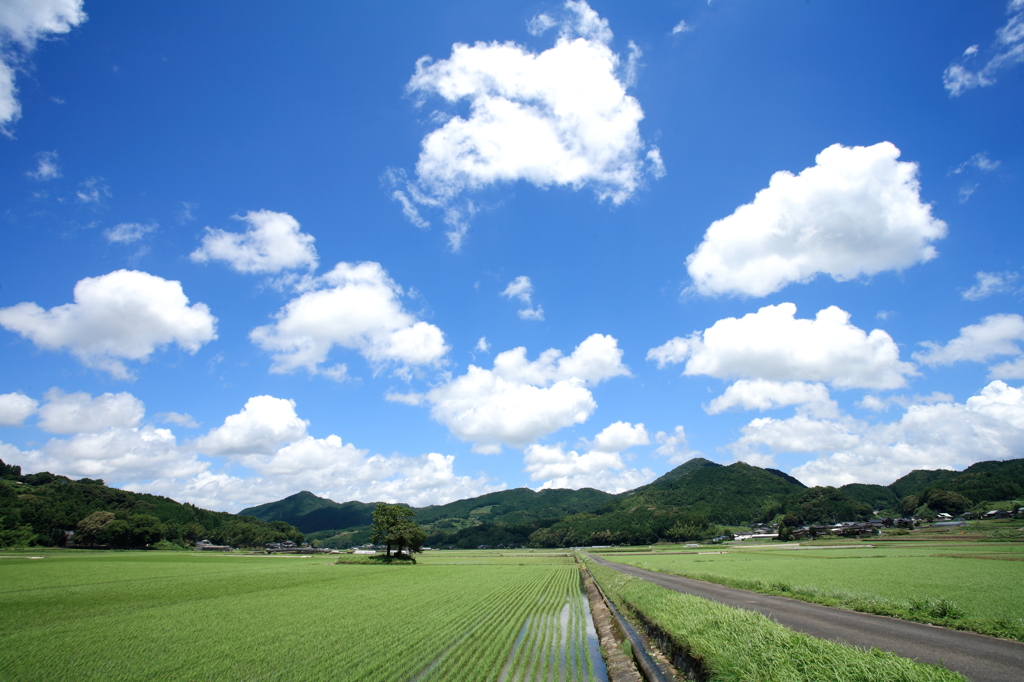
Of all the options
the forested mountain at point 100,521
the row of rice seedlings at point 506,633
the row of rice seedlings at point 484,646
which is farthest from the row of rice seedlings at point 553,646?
the forested mountain at point 100,521

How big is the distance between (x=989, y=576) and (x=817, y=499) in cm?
17014

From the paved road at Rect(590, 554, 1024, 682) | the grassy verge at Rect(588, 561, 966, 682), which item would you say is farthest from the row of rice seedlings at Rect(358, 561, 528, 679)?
the paved road at Rect(590, 554, 1024, 682)

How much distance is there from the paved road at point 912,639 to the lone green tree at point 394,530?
6294 centimetres

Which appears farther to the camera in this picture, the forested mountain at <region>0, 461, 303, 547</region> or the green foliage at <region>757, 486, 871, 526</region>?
the green foliage at <region>757, 486, 871, 526</region>

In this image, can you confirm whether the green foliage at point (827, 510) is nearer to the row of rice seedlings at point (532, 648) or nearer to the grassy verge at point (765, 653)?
the row of rice seedlings at point (532, 648)

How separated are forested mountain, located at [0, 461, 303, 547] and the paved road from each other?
379 ft

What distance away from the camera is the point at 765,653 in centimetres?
1063

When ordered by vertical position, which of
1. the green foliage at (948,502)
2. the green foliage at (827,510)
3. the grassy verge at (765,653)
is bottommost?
the green foliage at (827,510)

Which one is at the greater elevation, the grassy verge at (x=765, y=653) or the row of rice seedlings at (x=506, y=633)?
the grassy verge at (x=765, y=653)

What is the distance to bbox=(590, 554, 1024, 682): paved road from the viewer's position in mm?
11234

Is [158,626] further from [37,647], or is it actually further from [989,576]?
[989,576]

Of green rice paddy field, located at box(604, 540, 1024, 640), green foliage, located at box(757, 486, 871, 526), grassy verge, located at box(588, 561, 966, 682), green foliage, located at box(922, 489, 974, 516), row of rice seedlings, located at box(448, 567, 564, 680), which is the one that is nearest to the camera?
grassy verge, located at box(588, 561, 966, 682)

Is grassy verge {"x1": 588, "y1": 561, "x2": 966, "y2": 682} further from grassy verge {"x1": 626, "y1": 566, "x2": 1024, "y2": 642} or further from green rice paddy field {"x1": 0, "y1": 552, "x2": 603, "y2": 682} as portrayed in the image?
grassy verge {"x1": 626, "y1": 566, "x2": 1024, "y2": 642}

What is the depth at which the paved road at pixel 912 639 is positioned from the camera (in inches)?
442
